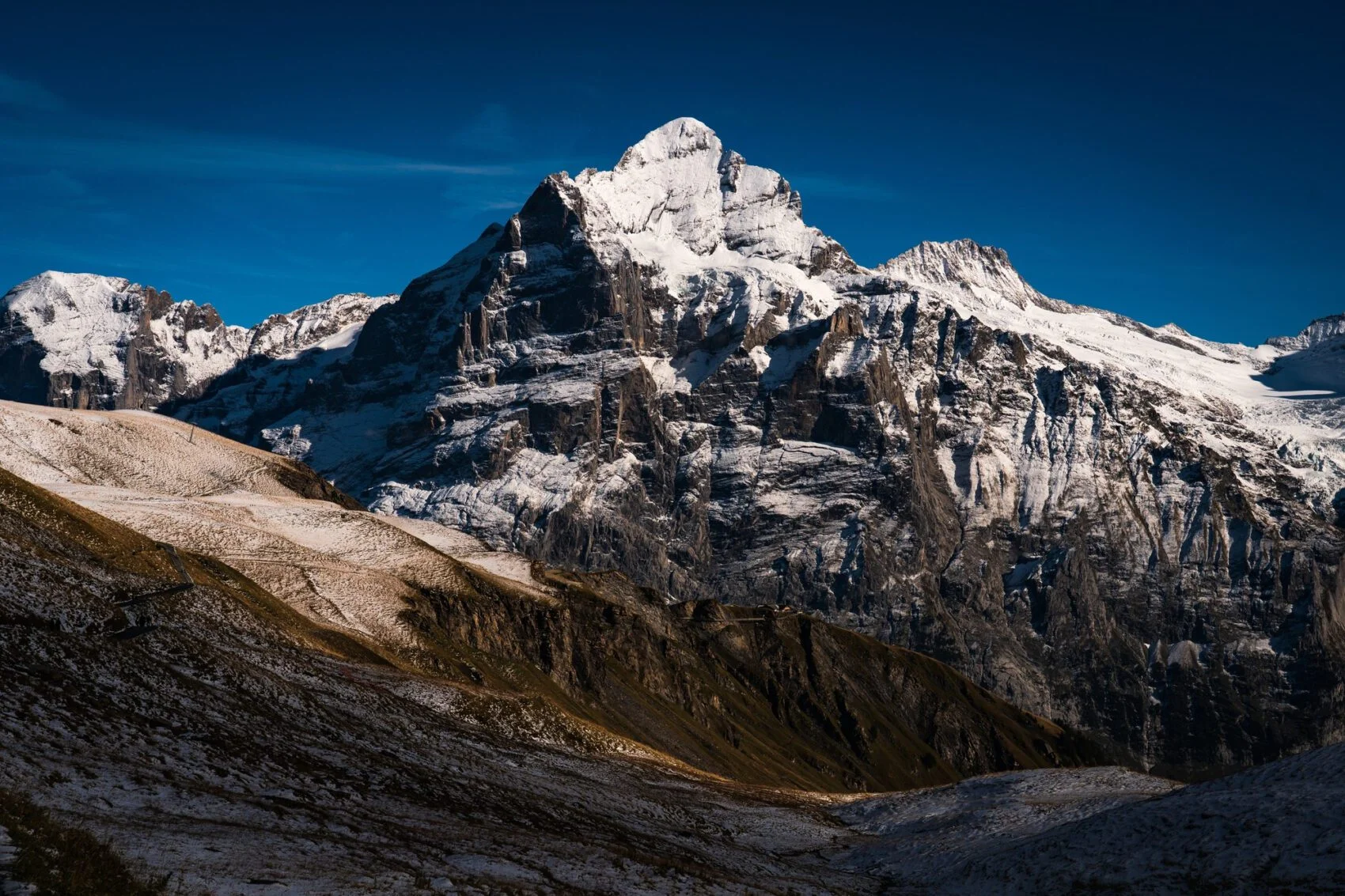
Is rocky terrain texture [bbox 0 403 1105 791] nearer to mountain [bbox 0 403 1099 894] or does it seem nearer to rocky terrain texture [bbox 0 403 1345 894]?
mountain [bbox 0 403 1099 894]

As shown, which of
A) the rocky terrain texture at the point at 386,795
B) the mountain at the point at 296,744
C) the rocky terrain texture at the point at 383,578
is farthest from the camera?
the rocky terrain texture at the point at 383,578

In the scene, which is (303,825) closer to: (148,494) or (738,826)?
(738,826)

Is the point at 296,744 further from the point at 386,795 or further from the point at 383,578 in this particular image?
the point at 383,578

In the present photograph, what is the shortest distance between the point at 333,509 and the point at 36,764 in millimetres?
96303

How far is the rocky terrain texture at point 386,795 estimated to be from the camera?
31625mm

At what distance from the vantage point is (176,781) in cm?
3575

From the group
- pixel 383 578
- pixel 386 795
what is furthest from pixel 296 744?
pixel 383 578

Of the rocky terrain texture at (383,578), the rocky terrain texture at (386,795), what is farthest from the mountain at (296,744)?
the rocky terrain texture at (383,578)

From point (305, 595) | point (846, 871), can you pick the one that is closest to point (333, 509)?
point (305, 595)

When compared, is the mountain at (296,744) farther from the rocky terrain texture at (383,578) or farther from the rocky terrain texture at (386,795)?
the rocky terrain texture at (383,578)

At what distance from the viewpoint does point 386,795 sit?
42.1 metres

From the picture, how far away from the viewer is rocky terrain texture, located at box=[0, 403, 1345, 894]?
31625 millimetres

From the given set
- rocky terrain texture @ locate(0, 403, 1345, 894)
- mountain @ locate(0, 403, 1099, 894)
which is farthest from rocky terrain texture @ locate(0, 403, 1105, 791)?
rocky terrain texture @ locate(0, 403, 1345, 894)

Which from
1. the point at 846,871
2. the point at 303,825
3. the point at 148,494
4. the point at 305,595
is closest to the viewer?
the point at 303,825
